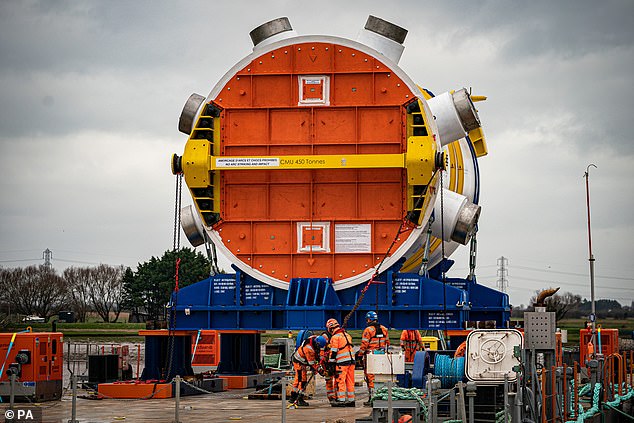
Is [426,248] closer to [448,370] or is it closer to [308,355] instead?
[308,355]

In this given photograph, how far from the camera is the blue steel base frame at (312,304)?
63.9 ft

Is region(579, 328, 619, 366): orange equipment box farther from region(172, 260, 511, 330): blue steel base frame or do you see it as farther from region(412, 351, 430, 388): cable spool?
region(412, 351, 430, 388): cable spool

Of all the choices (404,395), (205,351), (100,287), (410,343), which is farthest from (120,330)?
(404,395)

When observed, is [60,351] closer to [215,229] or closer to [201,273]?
[215,229]

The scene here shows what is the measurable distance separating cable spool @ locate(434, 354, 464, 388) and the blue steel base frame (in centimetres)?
374

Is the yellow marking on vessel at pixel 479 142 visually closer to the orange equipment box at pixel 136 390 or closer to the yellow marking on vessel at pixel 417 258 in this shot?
the yellow marking on vessel at pixel 417 258

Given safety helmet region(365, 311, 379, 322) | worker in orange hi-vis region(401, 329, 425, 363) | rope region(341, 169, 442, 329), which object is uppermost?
rope region(341, 169, 442, 329)

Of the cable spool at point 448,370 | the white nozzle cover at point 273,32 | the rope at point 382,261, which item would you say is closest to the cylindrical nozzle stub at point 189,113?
the white nozzle cover at point 273,32

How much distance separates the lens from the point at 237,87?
20.4m

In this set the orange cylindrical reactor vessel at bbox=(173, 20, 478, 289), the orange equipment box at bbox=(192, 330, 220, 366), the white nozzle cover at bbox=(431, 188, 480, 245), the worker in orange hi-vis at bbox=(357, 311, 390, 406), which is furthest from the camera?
the orange equipment box at bbox=(192, 330, 220, 366)

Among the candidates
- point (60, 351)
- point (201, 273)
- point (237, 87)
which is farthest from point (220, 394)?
point (201, 273)

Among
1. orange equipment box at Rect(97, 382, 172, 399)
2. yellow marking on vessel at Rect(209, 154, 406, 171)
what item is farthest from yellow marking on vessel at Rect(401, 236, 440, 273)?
orange equipment box at Rect(97, 382, 172, 399)

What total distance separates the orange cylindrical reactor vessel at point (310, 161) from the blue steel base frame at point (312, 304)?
0.34 metres

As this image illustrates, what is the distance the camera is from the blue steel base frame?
766 inches
